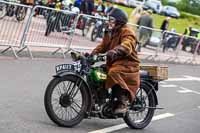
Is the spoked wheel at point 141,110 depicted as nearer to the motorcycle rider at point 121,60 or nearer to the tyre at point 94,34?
the motorcycle rider at point 121,60

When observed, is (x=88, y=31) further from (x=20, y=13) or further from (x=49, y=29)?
(x=20, y=13)

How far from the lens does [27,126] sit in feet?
24.5

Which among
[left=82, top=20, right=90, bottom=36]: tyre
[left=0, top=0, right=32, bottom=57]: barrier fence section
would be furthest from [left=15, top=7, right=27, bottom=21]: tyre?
[left=82, top=20, right=90, bottom=36]: tyre

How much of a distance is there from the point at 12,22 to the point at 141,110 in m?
6.87

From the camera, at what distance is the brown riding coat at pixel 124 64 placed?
25.1 feet

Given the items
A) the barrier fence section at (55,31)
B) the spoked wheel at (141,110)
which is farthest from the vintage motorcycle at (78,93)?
the barrier fence section at (55,31)

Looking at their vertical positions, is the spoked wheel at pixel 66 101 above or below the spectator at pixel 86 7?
above

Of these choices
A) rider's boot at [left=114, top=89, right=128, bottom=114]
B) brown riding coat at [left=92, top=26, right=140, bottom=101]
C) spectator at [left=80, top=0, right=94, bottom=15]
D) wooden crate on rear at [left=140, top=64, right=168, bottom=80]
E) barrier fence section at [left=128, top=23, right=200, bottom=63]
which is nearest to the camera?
brown riding coat at [left=92, top=26, right=140, bottom=101]

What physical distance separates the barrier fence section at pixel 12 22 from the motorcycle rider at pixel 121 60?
6427mm

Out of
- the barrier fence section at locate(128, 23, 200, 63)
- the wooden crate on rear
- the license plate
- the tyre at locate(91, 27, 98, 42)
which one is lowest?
the barrier fence section at locate(128, 23, 200, 63)

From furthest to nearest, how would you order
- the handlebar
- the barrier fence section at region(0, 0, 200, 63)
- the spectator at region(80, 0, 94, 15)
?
the spectator at region(80, 0, 94, 15)
the barrier fence section at region(0, 0, 200, 63)
the handlebar

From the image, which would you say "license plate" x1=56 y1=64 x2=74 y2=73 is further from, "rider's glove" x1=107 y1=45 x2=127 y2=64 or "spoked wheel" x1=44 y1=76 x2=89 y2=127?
"rider's glove" x1=107 y1=45 x2=127 y2=64

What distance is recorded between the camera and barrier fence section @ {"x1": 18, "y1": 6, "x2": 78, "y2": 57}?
15.0 metres

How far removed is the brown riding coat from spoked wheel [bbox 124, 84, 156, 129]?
39 cm
